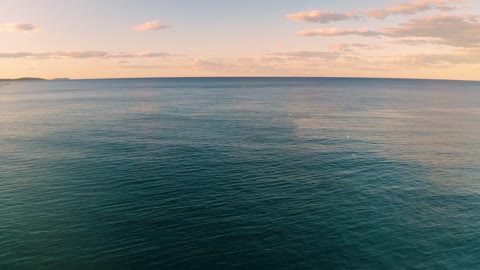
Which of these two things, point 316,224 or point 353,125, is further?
point 353,125

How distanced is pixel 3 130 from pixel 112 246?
134 meters

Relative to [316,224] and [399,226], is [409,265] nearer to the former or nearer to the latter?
[399,226]

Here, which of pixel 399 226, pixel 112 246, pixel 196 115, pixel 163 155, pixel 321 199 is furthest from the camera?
pixel 196 115

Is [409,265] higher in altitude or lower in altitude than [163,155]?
lower

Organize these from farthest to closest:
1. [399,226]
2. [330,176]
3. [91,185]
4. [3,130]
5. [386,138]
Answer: [3,130], [386,138], [330,176], [91,185], [399,226]

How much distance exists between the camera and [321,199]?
77.3 metres

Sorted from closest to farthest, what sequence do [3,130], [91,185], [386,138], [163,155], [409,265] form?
[409,265] → [91,185] → [163,155] → [386,138] → [3,130]

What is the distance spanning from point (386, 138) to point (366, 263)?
92420mm

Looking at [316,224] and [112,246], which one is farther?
[316,224]

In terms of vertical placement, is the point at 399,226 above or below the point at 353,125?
below

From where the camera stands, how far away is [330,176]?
302 ft

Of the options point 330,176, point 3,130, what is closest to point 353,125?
point 330,176

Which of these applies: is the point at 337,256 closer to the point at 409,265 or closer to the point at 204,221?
the point at 409,265

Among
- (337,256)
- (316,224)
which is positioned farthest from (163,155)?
A: (337,256)
